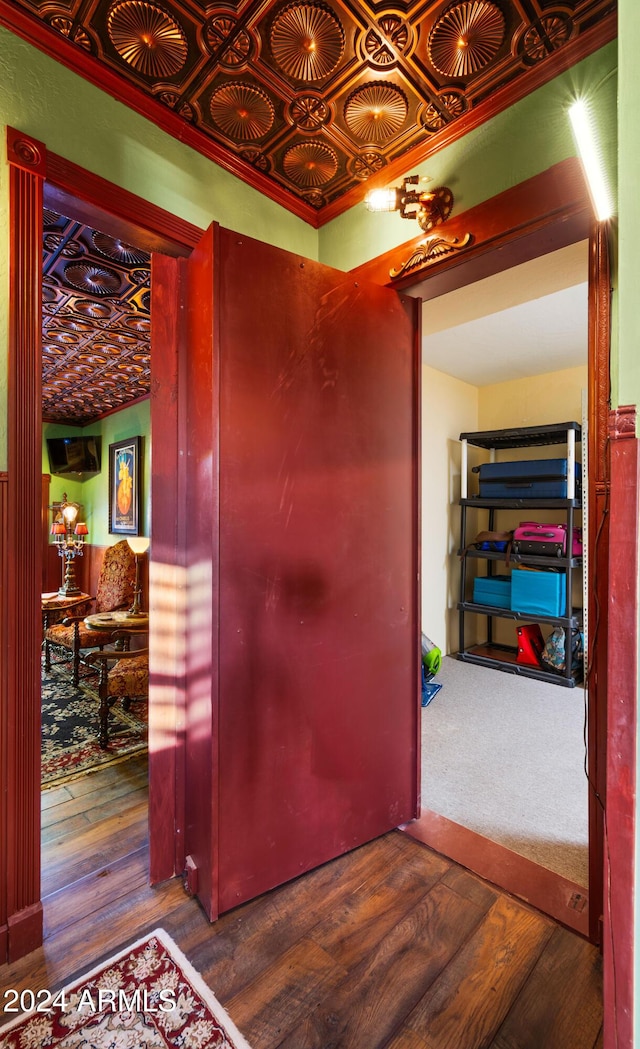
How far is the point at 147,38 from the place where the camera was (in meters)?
1.39

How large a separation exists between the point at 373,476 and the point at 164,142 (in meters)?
1.47

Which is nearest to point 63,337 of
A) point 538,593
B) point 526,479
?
point 526,479

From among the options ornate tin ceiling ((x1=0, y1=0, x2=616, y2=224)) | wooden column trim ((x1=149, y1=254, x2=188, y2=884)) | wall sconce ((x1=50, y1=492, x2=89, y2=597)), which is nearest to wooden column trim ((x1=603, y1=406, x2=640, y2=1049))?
wooden column trim ((x1=149, y1=254, x2=188, y2=884))

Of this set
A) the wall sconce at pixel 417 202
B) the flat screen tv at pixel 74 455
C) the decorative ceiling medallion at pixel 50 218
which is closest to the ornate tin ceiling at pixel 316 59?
the wall sconce at pixel 417 202

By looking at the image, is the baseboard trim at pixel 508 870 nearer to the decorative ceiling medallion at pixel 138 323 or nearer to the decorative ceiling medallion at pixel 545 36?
the decorative ceiling medallion at pixel 545 36

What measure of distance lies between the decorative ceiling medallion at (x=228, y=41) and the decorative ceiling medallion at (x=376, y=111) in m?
0.38

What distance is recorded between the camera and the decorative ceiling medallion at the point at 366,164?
184 centimetres

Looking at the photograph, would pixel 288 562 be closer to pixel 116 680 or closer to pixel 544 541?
pixel 116 680

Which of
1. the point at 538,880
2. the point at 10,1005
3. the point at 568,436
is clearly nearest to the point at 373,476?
the point at 538,880

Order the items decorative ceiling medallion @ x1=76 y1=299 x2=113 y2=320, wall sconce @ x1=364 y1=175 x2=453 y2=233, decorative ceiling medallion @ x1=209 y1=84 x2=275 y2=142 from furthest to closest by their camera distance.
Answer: decorative ceiling medallion @ x1=76 y1=299 x2=113 y2=320, wall sconce @ x1=364 y1=175 x2=453 y2=233, decorative ceiling medallion @ x1=209 y1=84 x2=275 y2=142

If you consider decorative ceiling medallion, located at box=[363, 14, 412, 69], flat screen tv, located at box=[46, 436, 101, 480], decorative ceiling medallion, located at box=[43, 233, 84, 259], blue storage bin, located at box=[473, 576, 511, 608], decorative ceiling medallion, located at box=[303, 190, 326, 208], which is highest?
decorative ceiling medallion, located at box=[303, 190, 326, 208]

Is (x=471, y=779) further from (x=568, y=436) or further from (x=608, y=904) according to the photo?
(x=568, y=436)

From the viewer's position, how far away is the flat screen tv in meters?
6.02

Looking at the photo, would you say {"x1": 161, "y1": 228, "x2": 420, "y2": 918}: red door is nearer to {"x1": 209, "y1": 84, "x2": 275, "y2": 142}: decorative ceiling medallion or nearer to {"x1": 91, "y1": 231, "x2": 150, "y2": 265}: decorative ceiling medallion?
{"x1": 209, "y1": 84, "x2": 275, "y2": 142}: decorative ceiling medallion
